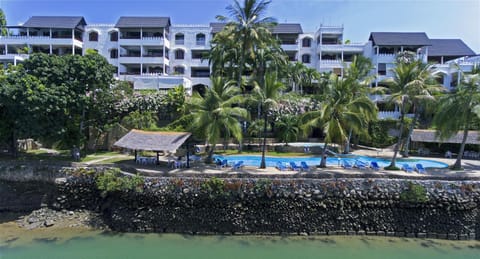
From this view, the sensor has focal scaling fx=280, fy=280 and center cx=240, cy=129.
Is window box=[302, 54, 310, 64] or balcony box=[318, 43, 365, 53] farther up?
balcony box=[318, 43, 365, 53]

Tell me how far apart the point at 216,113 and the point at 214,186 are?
5.34 metres

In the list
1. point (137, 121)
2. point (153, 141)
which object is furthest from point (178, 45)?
point (153, 141)

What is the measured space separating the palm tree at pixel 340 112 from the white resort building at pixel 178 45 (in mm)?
23150

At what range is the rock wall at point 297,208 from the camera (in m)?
15.7

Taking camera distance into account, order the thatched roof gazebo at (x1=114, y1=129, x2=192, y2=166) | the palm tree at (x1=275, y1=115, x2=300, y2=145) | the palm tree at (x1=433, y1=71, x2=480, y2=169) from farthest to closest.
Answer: the palm tree at (x1=275, y1=115, x2=300, y2=145) → the palm tree at (x1=433, y1=71, x2=480, y2=169) → the thatched roof gazebo at (x1=114, y1=129, x2=192, y2=166)

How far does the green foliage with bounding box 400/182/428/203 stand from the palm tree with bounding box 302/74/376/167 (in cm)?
451

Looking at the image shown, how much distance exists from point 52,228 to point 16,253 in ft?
8.58

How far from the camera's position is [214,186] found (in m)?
16.3

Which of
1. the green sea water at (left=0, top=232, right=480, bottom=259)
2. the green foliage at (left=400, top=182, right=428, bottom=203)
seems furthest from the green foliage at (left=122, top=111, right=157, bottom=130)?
the green foliage at (left=400, top=182, right=428, bottom=203)

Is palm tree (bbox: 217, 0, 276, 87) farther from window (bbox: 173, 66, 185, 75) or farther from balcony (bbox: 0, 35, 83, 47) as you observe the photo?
balcony (bbox: 0, 35, 83, 47)

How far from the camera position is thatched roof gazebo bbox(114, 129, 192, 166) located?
1806cm

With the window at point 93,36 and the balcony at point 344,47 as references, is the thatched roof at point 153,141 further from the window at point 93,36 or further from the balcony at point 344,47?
the window at point 93,36

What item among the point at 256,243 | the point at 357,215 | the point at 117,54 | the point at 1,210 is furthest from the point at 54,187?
the point at 117,54

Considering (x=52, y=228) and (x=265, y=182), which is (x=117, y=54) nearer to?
(x=52, y=228)
